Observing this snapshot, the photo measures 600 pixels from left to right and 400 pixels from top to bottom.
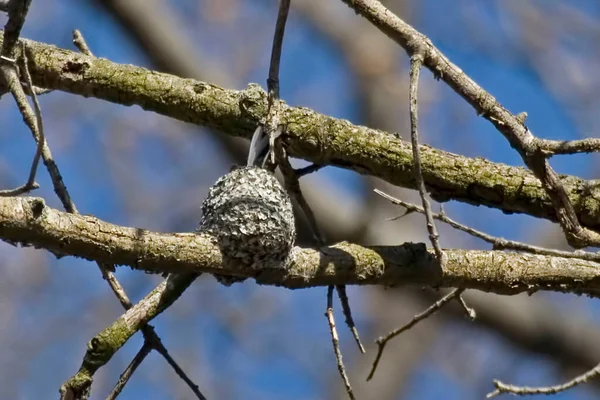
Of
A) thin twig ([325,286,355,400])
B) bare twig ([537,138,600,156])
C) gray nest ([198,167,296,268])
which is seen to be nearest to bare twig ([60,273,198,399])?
gray nest ([198,167,296,268])

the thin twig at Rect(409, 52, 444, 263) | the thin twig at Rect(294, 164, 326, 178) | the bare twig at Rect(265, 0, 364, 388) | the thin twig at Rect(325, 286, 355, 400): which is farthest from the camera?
the thin twig at Rect(294, 164, 326, 178)

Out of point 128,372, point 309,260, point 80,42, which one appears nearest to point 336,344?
point 309,260

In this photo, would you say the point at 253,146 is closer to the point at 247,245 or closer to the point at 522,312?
the point at 247,245

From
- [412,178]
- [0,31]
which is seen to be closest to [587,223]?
[412,178]

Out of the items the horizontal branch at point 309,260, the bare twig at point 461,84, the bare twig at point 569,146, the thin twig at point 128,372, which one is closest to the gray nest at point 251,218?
the horizontal branch at point 309,260

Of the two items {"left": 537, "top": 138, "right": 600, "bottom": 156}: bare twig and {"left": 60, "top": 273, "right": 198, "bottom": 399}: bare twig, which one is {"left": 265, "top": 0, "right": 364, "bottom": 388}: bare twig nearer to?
{"left": 60, "top": 273, "right": 198, "bottom": 399}: bare twig

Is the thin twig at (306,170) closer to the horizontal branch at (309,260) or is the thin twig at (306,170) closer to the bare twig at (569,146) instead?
the horizontal branch at (309,260)
